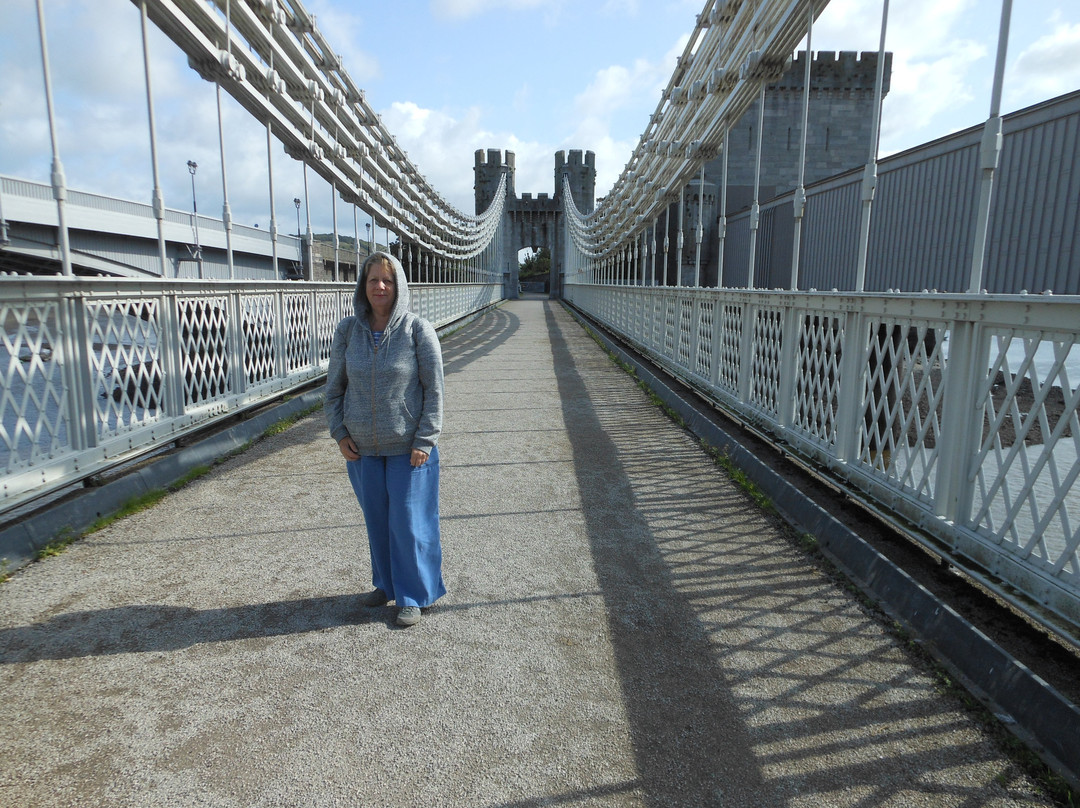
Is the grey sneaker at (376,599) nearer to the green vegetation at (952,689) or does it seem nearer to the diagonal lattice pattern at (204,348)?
the green vegetation at (952,689)

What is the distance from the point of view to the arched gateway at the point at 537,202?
61250 mm

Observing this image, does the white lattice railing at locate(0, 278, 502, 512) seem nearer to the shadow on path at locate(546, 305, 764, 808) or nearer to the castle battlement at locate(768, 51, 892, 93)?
the shadow on path at locate(546, 305, 764, 808)

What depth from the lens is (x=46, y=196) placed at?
1488cm

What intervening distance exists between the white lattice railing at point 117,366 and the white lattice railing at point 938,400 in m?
4.31

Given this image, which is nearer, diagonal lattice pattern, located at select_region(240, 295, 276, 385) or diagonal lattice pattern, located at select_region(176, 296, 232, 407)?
diagonal lattice pattern, located at select_region(176, 296, 232, 407)

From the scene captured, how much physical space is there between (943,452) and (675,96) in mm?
10755

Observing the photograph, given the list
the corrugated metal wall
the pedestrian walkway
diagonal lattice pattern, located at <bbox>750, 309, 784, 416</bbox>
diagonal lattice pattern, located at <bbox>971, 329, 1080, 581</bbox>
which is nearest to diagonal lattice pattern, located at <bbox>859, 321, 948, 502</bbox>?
diagonal lattice pattern, located at <bbox>971, 329, 1080, 581</bbox>

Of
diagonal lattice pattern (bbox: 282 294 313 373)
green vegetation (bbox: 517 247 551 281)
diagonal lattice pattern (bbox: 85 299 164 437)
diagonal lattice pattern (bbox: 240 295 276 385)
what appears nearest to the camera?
diagonal lattice pattern (bbox: 85 299 164 437)

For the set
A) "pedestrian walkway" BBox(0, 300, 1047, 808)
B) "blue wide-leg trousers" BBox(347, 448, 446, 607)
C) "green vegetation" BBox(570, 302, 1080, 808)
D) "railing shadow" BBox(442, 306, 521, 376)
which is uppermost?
"blue wide-leg trousers" BBox(347, 448, 446, 607)

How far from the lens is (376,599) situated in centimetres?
301

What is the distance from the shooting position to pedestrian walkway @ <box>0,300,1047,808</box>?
194cm

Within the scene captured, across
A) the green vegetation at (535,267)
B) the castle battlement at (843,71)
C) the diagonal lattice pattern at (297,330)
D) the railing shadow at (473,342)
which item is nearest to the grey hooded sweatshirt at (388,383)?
the diagonal lattice pattern at (297,330)

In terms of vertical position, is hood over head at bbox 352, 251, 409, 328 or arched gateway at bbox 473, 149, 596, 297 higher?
arched gateway at bbox 473, 149, 596, 297

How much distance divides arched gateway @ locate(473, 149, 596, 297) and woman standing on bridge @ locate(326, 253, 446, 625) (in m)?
58.2
